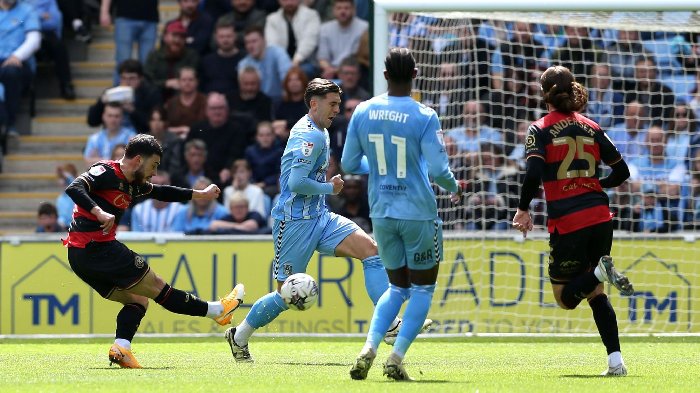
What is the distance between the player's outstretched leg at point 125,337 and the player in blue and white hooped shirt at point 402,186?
2.13 m

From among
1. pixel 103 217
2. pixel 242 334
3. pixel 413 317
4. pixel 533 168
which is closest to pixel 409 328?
pixel 413 317

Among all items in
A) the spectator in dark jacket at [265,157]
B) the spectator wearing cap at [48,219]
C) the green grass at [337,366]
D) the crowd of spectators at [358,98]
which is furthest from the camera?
the spectator in dark jacket at [265,157]

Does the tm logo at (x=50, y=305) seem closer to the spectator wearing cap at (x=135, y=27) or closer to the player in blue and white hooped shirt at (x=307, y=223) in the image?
the player in blue and white hooped shirt at (x=307, y=223)

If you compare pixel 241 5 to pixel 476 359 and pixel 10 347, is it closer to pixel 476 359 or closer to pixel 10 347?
pixel 10 347

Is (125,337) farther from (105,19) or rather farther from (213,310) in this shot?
(105,19)

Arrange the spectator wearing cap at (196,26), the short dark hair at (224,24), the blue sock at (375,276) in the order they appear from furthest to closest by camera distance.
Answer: the spectator wearing cap at (196,26), the short dark hair at (224,24), the blue sock at (375,276)

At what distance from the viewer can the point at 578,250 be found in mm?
8805

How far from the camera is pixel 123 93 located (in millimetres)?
17953

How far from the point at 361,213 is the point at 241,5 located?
4383 mm

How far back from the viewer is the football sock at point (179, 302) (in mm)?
10070

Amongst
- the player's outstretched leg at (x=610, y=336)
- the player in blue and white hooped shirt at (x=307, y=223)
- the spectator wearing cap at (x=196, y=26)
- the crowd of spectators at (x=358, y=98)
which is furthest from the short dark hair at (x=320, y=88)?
the spectator wearing cap at (x=196, y=26)

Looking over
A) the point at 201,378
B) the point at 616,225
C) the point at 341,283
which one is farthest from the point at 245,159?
the point at 201,378

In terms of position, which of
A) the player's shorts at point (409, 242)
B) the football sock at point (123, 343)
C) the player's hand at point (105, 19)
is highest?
the player's hand at point (105, 19)

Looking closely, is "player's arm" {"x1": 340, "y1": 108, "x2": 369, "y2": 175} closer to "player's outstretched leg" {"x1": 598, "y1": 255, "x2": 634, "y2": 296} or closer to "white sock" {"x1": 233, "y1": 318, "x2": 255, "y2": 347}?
"player's outstretched leg" {"x1": 598, "y1": 255, "x2": 634, "y2": 296}
